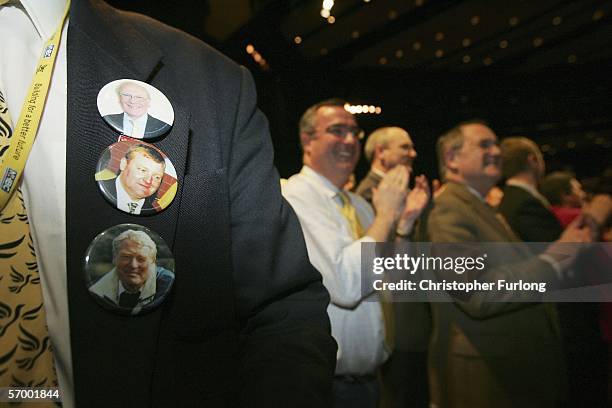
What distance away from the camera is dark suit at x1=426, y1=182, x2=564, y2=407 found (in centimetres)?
146

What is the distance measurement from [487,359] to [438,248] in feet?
1.08

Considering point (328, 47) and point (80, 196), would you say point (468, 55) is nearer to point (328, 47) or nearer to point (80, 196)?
point (328, 47)

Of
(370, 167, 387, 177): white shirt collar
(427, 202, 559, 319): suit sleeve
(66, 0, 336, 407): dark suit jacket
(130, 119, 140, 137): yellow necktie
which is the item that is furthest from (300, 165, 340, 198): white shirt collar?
(130, 119, 140, 137): yellow necktie

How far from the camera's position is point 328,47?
150 cm

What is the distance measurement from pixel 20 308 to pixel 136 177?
0.61 feet

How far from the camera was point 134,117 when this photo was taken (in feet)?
2.18

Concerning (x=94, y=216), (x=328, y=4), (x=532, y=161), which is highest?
(x=328, y=4)

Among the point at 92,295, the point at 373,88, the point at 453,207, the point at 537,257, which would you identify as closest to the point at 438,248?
the point at 453,207

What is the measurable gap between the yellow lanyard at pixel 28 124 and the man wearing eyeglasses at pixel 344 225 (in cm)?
84

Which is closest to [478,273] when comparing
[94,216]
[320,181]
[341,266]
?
[341,266]

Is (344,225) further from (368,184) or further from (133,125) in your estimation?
(133,125)

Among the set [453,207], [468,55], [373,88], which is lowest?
[453,207]

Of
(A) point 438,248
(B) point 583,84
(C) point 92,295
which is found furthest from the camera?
(B) point 583,84

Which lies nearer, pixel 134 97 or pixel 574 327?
pixel 134 97
